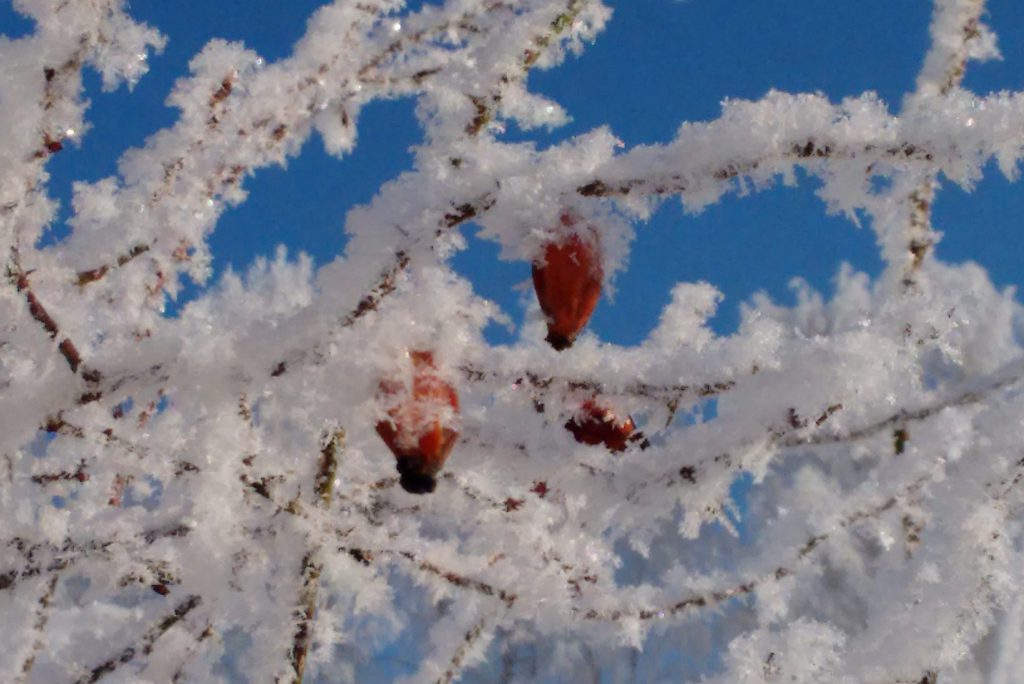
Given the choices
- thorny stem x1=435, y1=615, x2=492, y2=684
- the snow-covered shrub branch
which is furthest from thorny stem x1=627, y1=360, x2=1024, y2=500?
thorny stem x1=435, y1=615, x2=492, y2=684

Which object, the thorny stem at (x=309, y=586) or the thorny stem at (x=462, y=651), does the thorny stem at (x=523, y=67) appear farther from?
the thorny stem at (x=462, y=651)

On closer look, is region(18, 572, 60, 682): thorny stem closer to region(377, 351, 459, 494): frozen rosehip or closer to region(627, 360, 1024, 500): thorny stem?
region(377, 351, 459, 494): frozen rosehip

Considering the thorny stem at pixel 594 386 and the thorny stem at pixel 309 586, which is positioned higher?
the thorny stem at pixel 594 386

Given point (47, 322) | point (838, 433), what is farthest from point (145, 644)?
point (838, 433)

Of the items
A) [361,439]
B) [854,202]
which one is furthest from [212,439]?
[854,202]

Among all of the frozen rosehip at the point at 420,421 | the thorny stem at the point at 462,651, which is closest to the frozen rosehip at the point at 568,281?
the frozen rosehip at the point at 420,421

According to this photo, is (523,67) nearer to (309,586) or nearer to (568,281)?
(568,281)

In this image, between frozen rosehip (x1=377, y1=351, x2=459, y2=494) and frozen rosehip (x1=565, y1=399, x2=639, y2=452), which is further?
frozen rosehip (x1=565, y1=399, x2=639, y2=452)
